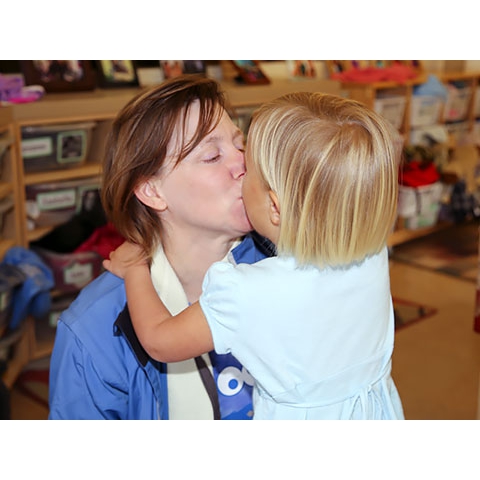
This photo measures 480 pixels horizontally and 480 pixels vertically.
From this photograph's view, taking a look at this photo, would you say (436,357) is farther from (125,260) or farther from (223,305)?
(223,305)

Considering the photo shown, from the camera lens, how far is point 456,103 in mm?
5145

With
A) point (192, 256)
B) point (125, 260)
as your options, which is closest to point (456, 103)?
point (192, 256)

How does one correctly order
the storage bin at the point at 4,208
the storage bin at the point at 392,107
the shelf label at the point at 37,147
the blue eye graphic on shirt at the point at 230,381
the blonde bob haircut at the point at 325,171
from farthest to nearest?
the storage bin at the point at 392,107
the shelf label at the point at 37,147
the storage bin at the point at 4,208
the blue eye graphic on shirt at the point at 230,381
the blonde bob haircut at the point at 325,171

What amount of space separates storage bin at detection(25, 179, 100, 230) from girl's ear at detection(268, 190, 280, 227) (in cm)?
217

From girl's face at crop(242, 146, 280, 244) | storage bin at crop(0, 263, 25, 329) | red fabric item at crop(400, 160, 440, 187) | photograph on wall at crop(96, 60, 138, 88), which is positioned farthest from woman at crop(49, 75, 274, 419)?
red fabric item at crop(400, 160, 440, 187)

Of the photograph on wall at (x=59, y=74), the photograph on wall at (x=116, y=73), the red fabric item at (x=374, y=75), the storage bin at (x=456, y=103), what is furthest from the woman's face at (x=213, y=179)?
the storage bin at (x=456, y=103)

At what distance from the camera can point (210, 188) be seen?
1.12 meters

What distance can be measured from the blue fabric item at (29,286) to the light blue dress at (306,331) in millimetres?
1876

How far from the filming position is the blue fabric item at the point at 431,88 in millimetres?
4762

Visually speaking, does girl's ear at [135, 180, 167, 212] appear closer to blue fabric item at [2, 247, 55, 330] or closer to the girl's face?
the girl's face

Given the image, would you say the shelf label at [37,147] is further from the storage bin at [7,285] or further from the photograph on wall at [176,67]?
the photograph on wall at [176,67]
